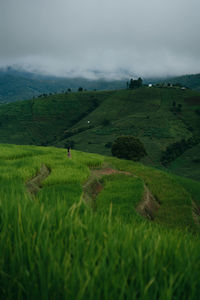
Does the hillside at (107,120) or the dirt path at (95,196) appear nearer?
the dirt path at (95,196)

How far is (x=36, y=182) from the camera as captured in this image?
7855mm

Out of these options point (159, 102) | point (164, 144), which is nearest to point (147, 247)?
point (164, 144)

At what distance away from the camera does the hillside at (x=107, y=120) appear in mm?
119931

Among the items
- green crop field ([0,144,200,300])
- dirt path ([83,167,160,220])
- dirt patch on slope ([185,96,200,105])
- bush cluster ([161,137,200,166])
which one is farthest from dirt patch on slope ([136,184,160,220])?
dirt patch on slope ([185,96,200,105])

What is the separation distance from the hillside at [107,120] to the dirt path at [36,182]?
288 ft

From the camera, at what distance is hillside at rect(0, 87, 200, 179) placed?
120m

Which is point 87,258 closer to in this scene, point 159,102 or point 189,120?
point 189,120

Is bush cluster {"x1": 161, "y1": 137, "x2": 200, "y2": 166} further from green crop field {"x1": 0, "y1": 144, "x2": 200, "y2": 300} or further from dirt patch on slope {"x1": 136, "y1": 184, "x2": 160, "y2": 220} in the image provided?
green crop field {"x1": 0, "y1": 144, "x2": 200, "y2": 300}

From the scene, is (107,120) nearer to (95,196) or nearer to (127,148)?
(127,148)

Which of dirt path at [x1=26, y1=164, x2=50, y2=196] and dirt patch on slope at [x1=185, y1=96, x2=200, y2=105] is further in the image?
dirt patch on slope at [x1=185, y1=96, x2=200, y2=105]

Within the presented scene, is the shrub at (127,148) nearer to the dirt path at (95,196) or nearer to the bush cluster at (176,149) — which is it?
the dirt path at (95,196)

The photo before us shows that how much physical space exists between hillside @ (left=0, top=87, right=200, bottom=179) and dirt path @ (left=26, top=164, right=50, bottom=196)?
8776cm

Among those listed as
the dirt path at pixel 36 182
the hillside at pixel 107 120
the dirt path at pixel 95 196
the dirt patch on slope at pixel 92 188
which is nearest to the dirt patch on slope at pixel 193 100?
the hillside at pixel 107 120

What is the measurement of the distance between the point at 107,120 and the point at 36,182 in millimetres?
144581
